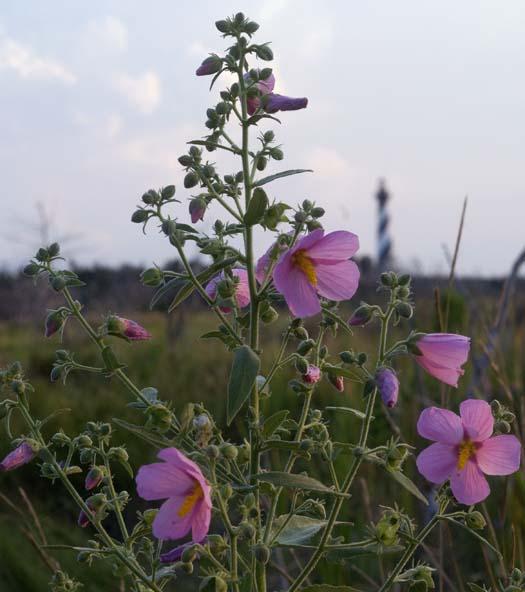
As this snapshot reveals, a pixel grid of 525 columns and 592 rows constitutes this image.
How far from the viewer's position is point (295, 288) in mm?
1217

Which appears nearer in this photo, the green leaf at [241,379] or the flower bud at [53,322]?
the green leaf at [241,379]

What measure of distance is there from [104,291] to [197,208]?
617 inches

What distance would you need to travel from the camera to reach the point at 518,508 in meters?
2.17

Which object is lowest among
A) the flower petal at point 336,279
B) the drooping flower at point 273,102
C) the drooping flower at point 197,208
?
the flower petal at point 336,279

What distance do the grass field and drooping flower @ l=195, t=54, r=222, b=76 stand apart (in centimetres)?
97

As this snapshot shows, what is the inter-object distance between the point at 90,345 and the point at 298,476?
685cm

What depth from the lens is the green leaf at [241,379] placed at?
3.65ft

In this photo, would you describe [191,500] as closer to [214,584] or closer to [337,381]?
[214,584]

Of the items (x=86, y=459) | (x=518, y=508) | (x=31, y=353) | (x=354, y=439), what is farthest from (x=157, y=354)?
(x=86, y=459)

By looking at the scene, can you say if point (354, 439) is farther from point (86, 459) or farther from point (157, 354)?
point (157, 354)

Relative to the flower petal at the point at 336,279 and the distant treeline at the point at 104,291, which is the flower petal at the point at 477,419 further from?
the distant treeline at the point at 104,291

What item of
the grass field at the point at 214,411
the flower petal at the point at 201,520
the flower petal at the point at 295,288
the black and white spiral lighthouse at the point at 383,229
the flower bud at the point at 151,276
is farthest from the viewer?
the black and white spiral lighthouse at the point at 383,229

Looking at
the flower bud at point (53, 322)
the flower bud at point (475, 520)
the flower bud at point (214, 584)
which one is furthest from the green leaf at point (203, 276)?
the flower bud at point (475, 520)

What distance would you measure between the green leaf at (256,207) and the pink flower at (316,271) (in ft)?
0.25
